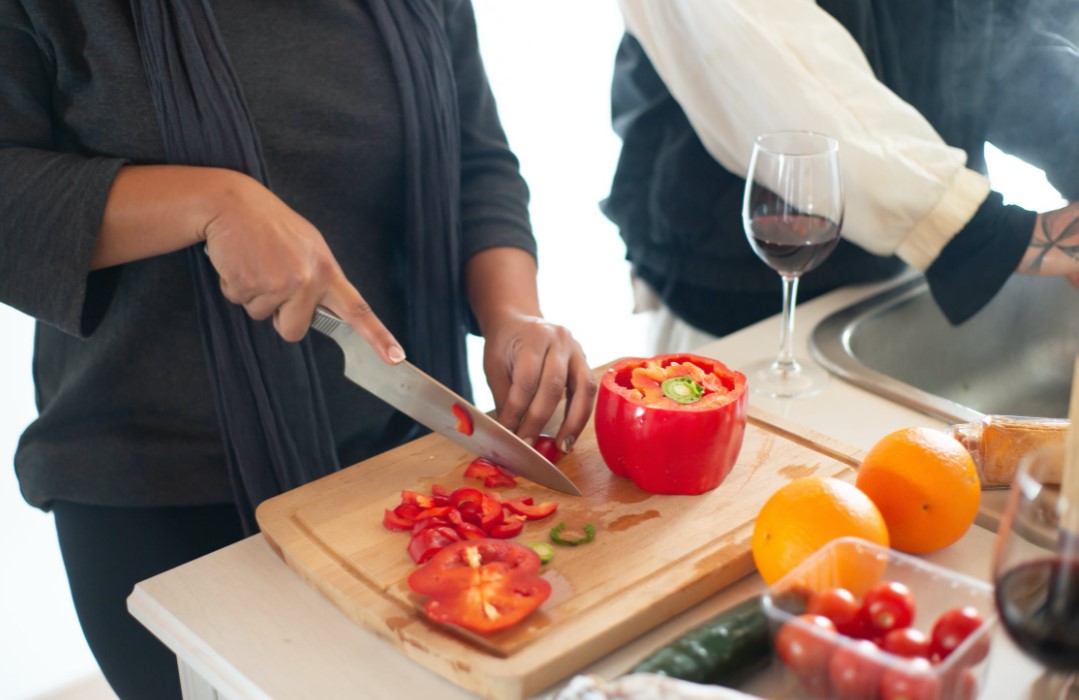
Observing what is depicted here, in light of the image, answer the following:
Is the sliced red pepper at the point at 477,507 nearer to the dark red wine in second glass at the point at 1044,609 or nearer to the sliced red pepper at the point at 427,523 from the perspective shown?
the sliced red pepper at the point at 427,523

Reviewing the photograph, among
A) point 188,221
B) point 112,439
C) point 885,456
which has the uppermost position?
point 188,221

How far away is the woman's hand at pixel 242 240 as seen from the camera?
931 mm

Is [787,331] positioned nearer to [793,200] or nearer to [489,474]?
[793,200]

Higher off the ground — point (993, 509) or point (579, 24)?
point (579, 24)

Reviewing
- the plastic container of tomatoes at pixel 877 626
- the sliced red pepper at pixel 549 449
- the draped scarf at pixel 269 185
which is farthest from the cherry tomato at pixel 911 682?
the draped scarf at pixel 269 185

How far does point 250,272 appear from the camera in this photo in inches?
36.8

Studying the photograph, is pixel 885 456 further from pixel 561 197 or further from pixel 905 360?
pixel 561 197

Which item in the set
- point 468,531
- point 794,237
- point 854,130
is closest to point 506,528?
point 468,531

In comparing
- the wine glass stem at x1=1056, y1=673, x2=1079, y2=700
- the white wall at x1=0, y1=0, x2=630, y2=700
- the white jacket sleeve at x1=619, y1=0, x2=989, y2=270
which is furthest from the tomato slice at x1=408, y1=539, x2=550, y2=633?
the white wall at x1=0, y1=0, x2=630, y2=700

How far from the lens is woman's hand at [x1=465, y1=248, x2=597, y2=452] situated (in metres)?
1.03

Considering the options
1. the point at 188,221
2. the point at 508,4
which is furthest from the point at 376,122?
the point at 508,4

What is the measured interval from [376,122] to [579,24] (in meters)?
1.38

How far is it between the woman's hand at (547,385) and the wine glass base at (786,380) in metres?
0.22

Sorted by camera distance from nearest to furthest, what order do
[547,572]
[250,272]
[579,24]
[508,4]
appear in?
[547,572] < [250,272] < [508,4] < [579,24]
